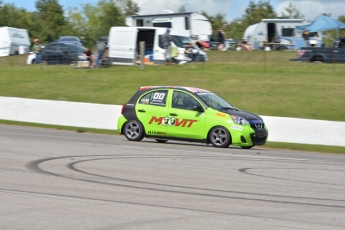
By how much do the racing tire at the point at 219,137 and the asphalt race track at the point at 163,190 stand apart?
1935 mm

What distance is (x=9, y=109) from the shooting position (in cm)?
2272

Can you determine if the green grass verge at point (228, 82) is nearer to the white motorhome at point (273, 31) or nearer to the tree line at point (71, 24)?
the white motorhome at point (273, 31)

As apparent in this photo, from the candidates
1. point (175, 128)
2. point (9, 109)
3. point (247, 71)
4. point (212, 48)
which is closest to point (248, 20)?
point (212, 48)

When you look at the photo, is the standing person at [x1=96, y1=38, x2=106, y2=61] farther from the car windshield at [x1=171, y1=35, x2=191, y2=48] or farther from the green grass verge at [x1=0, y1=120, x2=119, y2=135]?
the green grass verge at [x1=0, y1=120, x2=119, y2=135]

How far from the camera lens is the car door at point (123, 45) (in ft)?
101

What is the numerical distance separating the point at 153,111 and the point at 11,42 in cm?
2787

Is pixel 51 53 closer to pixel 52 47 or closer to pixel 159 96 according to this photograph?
pixel 52 47

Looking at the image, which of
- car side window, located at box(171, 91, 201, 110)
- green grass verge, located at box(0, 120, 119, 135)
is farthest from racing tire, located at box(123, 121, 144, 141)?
green grass verge, located at box(0, 120, 119, 135)

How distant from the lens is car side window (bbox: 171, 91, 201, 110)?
15534mm

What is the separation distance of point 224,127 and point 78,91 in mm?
12537

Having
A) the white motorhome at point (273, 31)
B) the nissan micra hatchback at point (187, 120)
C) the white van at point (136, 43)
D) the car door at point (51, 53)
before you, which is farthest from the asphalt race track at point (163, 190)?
the white motorhome at point (273, 31)

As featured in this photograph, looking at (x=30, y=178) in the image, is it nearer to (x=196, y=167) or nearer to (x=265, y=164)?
(x=196, y=167)

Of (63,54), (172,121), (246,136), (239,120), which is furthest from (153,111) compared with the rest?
(63,54)

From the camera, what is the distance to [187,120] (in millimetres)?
15344
